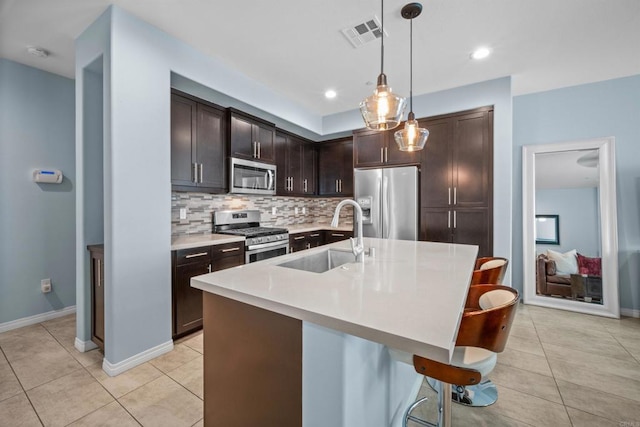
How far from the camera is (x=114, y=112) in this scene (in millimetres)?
2014

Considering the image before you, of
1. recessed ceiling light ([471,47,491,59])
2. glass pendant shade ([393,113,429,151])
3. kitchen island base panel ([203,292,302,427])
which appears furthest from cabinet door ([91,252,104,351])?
recessed ceiling light ([471,47,491,59])

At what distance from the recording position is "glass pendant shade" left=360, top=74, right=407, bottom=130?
168cm

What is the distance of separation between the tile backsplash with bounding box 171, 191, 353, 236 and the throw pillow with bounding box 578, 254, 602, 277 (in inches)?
123

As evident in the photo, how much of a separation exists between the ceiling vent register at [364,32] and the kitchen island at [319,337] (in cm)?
204

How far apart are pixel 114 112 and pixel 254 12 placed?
1325 millimetres

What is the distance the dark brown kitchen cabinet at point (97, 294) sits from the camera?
226 cm

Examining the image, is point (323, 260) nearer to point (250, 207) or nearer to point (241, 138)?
point (241, 138)

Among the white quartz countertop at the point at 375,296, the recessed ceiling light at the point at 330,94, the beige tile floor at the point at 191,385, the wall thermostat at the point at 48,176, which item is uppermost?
the recessed ceiling light at the point at 330,94

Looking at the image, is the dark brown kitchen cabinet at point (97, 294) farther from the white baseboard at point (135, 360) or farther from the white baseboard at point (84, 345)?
the white baseboard at point (135, 360)

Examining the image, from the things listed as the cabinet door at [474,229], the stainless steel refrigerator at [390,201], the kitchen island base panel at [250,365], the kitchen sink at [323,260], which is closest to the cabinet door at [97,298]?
the kitchen island base panel at [250,365]

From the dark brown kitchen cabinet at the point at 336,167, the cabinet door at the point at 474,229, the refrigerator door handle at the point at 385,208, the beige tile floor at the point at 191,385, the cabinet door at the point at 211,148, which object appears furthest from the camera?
the dark brown kitchen cabinet at the point at 336,167

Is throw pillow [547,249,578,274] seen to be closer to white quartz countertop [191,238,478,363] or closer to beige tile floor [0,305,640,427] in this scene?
beige tile floor [0,305,640,427]

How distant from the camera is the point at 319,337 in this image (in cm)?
96

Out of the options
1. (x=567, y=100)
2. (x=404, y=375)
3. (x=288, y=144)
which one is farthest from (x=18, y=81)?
(x=567, y=100)
